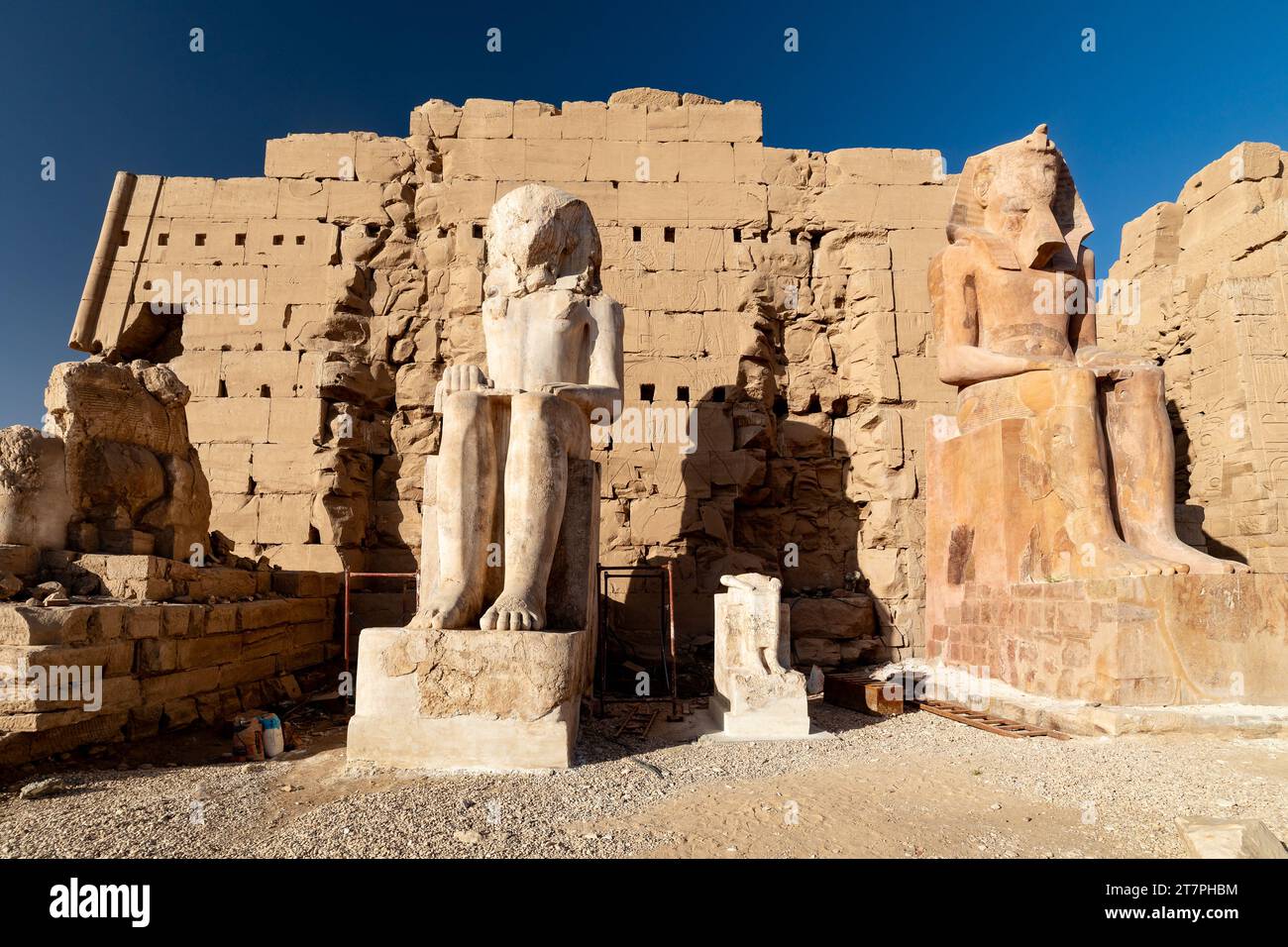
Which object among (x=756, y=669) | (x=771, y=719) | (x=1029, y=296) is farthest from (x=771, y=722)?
(x=1029, y=296)

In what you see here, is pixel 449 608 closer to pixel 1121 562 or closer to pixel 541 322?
pixel 541 322

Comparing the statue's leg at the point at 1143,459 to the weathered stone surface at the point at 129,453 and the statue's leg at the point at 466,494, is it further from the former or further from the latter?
the weathered stone surface at the point at 129,453

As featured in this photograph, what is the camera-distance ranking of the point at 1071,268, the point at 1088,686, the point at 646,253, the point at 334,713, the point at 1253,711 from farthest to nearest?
the point at 646,253 < the point at 1071,268 < the point at 334,713 < the point at 1088,686 < the point at 1253,711

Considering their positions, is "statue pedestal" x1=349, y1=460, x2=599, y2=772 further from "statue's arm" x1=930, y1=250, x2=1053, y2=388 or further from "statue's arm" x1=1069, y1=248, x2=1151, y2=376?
"statue's arm" x1=1069, y1=248, x2=1151, y2=376

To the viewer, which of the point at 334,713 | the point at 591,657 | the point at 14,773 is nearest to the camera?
the point at 14,773

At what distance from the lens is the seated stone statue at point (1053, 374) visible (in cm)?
473

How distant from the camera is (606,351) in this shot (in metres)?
4.66

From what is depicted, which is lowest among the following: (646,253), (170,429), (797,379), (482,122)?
(170,429)

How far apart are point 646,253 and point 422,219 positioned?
2219mm

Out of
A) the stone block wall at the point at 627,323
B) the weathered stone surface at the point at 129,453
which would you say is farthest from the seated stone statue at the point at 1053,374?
the weathered stone surface at the point at 129,453

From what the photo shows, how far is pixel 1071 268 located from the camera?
18.5ft

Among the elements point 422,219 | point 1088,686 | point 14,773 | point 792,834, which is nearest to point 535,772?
point 792,834

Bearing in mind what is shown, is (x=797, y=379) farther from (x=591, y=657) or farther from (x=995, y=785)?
(x=995, y=785)

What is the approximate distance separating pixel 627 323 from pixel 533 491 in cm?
370
